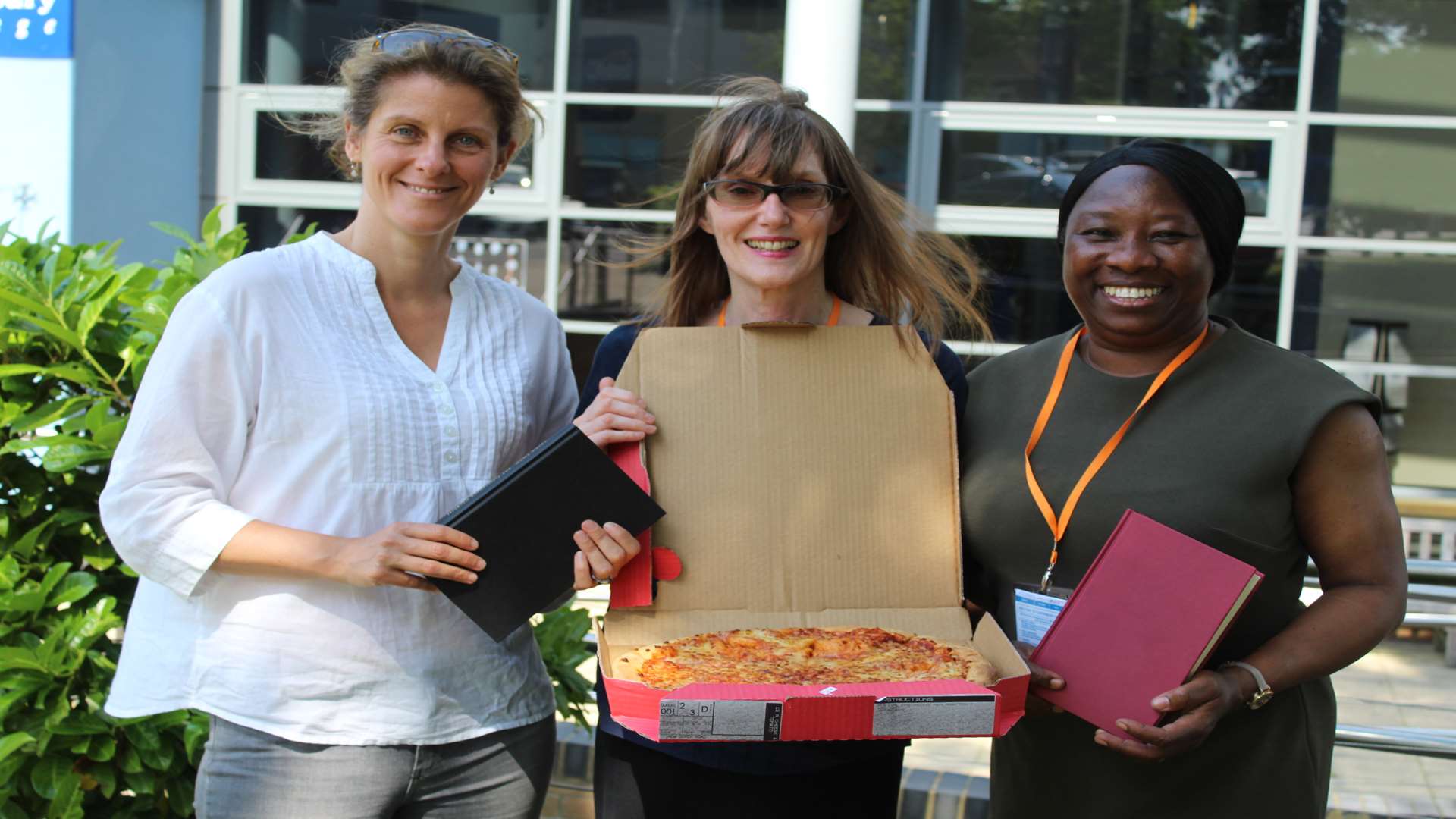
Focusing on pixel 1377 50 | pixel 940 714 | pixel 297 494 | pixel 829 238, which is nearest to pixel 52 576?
pixel 297 494

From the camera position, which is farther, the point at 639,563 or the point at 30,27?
the point at 30,27

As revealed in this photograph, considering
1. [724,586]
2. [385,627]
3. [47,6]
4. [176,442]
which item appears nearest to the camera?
[176,442]

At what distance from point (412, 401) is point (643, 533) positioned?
467 millimetres

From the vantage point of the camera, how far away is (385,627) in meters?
2.16

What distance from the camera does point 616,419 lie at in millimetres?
2246

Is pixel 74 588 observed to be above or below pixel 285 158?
below

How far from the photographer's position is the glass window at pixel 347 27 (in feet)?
23.9

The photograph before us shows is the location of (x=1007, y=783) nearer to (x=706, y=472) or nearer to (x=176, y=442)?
(x=706, y=472)

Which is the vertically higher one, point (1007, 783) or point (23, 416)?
point (23, 416)

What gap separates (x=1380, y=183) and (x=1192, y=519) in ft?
18.8

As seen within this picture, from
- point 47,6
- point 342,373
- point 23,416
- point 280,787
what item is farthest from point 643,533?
point 47,6

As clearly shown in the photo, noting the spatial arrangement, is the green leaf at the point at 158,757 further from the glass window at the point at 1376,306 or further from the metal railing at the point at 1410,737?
the glass window at the point at 1376,306

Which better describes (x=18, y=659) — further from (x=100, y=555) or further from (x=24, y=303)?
(x=24, y=303)

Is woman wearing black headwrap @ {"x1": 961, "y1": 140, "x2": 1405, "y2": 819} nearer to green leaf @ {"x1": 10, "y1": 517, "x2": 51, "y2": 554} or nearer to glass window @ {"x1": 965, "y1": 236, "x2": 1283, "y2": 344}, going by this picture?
green leaf @ {"x1": 10, "y1": 517, "x2": 51, "y2": 554}
